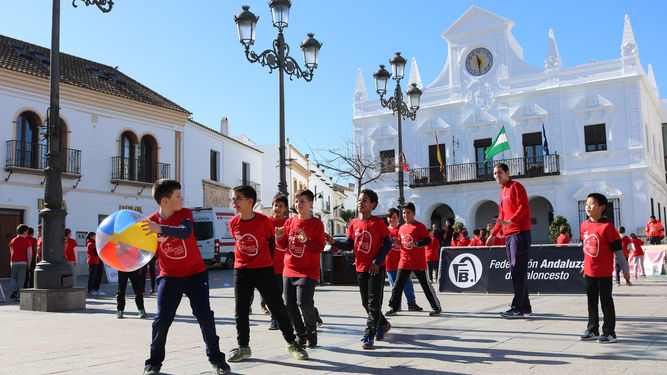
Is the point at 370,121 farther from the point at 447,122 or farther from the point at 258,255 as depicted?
the point at 258,255

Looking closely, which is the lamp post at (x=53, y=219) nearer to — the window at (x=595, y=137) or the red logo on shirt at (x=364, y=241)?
the red logo on shirt at (x=364, y=241)

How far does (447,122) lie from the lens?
33.1 meters

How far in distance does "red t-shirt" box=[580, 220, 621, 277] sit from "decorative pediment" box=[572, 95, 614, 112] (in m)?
24.9

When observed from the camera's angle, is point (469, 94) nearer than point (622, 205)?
No

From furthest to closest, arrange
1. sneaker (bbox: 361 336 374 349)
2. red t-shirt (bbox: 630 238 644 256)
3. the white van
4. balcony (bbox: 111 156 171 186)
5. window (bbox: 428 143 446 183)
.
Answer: window (bbox: 428 143 446 183) < balcony (bbox: 111 156 171 186) < the white van < red t-shirt (bbox: 630 238 644 256) < sneaker (bbox: 361 336 374 349)

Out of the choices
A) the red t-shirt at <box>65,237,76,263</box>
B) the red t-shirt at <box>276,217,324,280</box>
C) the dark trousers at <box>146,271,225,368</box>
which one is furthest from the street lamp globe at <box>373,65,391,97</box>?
the dark trousers at <box>146,271,225,368</box>

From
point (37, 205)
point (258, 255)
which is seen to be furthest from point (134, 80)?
point (258, 255)

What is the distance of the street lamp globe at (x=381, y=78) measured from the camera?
1672 cm

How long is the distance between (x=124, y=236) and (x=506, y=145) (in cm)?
2545

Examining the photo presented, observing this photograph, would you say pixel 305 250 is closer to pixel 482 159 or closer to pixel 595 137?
pixel 595 137

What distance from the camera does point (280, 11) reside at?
1215cm

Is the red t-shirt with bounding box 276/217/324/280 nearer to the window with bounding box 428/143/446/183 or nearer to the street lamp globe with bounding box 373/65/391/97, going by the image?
the street lamp globe with bounding box 373/65/391/97

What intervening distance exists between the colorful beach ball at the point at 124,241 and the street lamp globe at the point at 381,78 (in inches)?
501

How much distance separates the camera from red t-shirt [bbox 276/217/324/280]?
20.4ft
